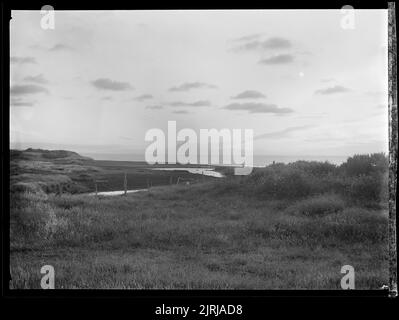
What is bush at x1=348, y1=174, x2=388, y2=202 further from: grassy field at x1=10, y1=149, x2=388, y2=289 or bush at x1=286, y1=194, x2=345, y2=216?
bush at x1=286, y1=194, x2=345, y2=216

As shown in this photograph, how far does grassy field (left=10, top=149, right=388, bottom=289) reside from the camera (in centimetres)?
634

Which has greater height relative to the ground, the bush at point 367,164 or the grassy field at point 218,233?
the bush at point 367,164

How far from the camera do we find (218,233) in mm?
6645

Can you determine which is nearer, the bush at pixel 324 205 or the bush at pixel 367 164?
the bush at pixel 367 164

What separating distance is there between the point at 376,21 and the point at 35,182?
22.9ft

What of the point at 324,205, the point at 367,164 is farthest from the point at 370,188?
the point at 324,205

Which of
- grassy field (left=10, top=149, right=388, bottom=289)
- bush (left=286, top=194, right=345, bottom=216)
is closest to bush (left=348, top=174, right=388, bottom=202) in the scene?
grassy field (left=10, top=149, right=388, bottom=289)

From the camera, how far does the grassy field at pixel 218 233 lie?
20.8ft

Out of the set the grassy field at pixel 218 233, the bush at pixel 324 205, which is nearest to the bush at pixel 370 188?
the grassy field at pixel 218 233

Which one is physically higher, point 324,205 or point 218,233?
point 324,205

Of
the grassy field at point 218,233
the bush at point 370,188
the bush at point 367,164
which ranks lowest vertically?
the grassy field at point 218,233

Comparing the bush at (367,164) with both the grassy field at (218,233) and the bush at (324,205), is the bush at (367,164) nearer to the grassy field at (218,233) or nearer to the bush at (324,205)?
the grassy field at (218,233)

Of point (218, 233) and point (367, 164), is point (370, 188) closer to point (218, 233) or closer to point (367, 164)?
point (367, 164)

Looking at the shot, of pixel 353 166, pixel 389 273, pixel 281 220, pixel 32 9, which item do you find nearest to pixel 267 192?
pixel 281 220
